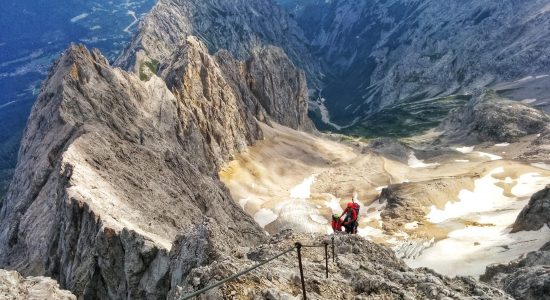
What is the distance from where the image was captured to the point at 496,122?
5782 inches

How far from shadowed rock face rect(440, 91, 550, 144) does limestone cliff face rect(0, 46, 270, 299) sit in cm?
10002

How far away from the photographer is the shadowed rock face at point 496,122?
141750 mm

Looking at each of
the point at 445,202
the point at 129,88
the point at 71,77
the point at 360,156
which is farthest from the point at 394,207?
the point at 71,77

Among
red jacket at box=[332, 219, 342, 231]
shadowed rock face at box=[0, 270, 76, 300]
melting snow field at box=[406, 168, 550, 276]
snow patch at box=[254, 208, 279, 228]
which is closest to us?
shadowed rock face at box=[0, 270, 76, 300]

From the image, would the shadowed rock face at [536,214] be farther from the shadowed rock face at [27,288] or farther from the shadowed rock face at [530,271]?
the shadowed rock face at [27,288]

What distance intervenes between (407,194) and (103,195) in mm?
65262

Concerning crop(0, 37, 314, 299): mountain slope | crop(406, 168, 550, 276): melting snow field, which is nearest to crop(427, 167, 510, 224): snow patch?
crop(406, 168, 550, 276): melting snow field

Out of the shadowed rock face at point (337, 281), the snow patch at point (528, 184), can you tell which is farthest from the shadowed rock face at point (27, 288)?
the snow patch at point (528, 184)

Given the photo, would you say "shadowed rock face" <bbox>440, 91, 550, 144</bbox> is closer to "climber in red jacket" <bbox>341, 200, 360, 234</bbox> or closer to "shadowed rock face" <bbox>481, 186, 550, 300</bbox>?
"shadowed rock face" <bbox>481, 186, 550, 300</bbox>

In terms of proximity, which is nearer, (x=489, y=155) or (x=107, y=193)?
(x=107, y=193)

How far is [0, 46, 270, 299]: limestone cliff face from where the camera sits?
119 ft

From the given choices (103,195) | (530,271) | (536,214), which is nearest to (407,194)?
(536,214)

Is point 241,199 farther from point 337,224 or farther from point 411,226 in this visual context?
point 337,224

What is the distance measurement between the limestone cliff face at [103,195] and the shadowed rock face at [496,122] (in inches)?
3938
